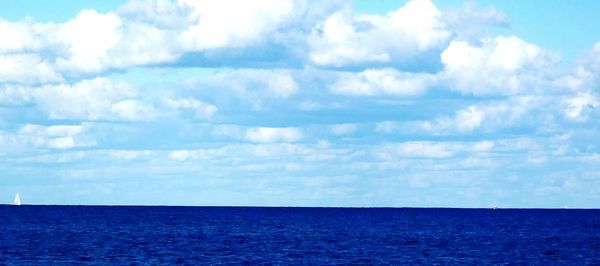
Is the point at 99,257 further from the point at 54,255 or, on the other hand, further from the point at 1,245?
the point at 1,245

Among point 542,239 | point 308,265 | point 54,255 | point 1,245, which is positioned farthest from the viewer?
point 542,239

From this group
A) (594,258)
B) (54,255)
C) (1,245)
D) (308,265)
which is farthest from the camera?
(1,245)

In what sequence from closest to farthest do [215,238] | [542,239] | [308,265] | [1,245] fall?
1. [308,265]
2. [1,245]
3. [215,238]
4. [542,239]

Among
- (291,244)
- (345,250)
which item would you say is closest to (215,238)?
(291,244)

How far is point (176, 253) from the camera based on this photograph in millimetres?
108750

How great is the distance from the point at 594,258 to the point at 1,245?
72.7 m

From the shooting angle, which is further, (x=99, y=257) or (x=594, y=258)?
(x=594, y=258)

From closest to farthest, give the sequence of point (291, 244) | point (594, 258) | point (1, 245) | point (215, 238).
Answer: point (594, 258) → point (1, 245) → point (291, 244) → point (215, 238)

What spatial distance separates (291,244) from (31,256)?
40.9m

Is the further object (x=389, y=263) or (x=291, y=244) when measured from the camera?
(x=291, y=244)

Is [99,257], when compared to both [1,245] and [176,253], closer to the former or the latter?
[176,253]

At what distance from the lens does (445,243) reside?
13738 cm

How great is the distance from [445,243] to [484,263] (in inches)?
1398

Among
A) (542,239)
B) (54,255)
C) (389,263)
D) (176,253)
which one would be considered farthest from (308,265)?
(542,239)
